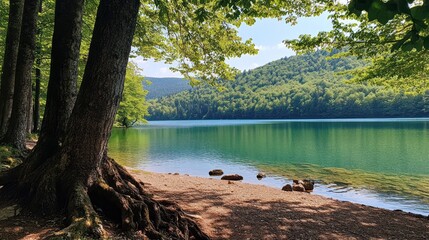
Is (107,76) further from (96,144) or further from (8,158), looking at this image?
(8,158)

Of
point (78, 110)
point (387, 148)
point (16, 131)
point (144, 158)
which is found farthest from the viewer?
point (387, 148)

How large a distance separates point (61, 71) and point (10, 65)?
20.3 feet

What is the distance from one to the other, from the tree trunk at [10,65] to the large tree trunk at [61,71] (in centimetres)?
586

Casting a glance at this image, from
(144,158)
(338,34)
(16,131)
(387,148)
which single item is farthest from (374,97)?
(16,131)

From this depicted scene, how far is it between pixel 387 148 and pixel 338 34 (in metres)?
24.4

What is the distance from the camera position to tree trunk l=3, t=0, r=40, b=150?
9.16 metres

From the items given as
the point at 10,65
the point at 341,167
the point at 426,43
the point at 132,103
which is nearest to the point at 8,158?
the point at 10,65

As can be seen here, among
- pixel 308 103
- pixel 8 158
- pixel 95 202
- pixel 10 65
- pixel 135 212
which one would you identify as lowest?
pixel 135 212

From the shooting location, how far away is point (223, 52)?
1104cm

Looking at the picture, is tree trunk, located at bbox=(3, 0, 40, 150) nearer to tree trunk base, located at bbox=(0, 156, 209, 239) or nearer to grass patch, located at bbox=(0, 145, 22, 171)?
grass patch, located at bbox=(0, 145, 22, 171)

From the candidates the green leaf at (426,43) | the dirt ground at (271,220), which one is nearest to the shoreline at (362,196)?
the dirt ground at (271,220)

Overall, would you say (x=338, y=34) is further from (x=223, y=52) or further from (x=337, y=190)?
(x=337, y=190)

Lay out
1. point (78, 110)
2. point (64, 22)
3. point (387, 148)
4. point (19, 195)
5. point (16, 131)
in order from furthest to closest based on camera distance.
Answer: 1. point (387, 148)
2. point (16, 131)
3. point (64, 22)
4. point (19, 195)
5. point (78, 110)

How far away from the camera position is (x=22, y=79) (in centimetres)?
941
